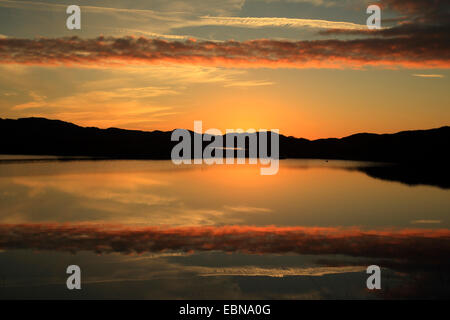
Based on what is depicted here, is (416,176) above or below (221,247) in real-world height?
above

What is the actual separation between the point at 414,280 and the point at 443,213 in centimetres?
1368

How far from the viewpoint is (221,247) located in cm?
1424

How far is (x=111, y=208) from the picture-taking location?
75.4ft

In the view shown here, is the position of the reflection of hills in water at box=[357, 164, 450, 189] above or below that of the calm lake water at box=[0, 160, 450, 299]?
above

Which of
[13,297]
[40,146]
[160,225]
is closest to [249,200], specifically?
[160,225]

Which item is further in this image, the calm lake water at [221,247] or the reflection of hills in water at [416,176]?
the reflection of hills in water at [416,176]

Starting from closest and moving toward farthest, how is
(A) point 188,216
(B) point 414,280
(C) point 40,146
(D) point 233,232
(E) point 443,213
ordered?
(B) point 414,280 → (D) point 233,232 → (A) point 188,216 → (E) point 443,213 → (C) point 40,146

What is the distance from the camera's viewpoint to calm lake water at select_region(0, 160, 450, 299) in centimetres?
1019

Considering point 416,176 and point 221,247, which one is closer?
point 221,247

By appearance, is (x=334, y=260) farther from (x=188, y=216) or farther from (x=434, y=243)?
(x=188, y=216)

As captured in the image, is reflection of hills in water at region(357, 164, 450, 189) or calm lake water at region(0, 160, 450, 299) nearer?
calm lake water at region(0, 160, 450, 299)

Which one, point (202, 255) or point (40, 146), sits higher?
point (40, 146)

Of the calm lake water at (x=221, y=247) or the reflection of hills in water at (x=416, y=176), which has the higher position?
the reflection of hills in water at (x=416, y=176)

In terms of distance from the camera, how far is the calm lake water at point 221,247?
33.4 feet
